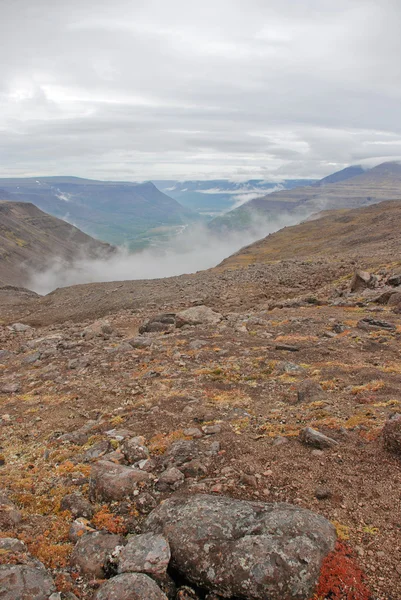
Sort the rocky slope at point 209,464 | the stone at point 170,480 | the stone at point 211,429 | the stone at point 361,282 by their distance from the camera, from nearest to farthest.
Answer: the rocky slope at point 209,464 → the stone at point 170,480 → the stone at point 211,429 → the stone at point 361,282

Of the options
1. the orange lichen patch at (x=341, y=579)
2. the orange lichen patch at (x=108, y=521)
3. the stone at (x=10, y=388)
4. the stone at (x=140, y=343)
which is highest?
the orange lichen patch at (x=341, y=579)

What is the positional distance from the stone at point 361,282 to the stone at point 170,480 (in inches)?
1067

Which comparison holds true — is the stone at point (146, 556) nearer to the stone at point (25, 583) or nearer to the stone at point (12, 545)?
the stone at point (25, 583)

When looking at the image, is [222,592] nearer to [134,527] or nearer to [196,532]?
[196,532]

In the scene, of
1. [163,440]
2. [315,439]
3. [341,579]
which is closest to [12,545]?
[163,440]

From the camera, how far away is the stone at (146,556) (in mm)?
6547

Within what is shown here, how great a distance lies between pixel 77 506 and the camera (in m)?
Result: 8.75

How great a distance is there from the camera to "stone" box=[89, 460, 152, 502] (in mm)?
9008

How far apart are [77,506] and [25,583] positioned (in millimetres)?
2514

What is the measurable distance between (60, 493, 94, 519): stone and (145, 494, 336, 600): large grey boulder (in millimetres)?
1637

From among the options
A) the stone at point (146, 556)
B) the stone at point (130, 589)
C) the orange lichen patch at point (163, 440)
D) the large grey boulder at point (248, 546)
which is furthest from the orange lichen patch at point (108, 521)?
the orange lichen patch at point (163, 440)

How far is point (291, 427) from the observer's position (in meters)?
11.9

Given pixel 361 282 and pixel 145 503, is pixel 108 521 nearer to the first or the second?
pixel 145 503

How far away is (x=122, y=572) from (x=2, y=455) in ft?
23.1
